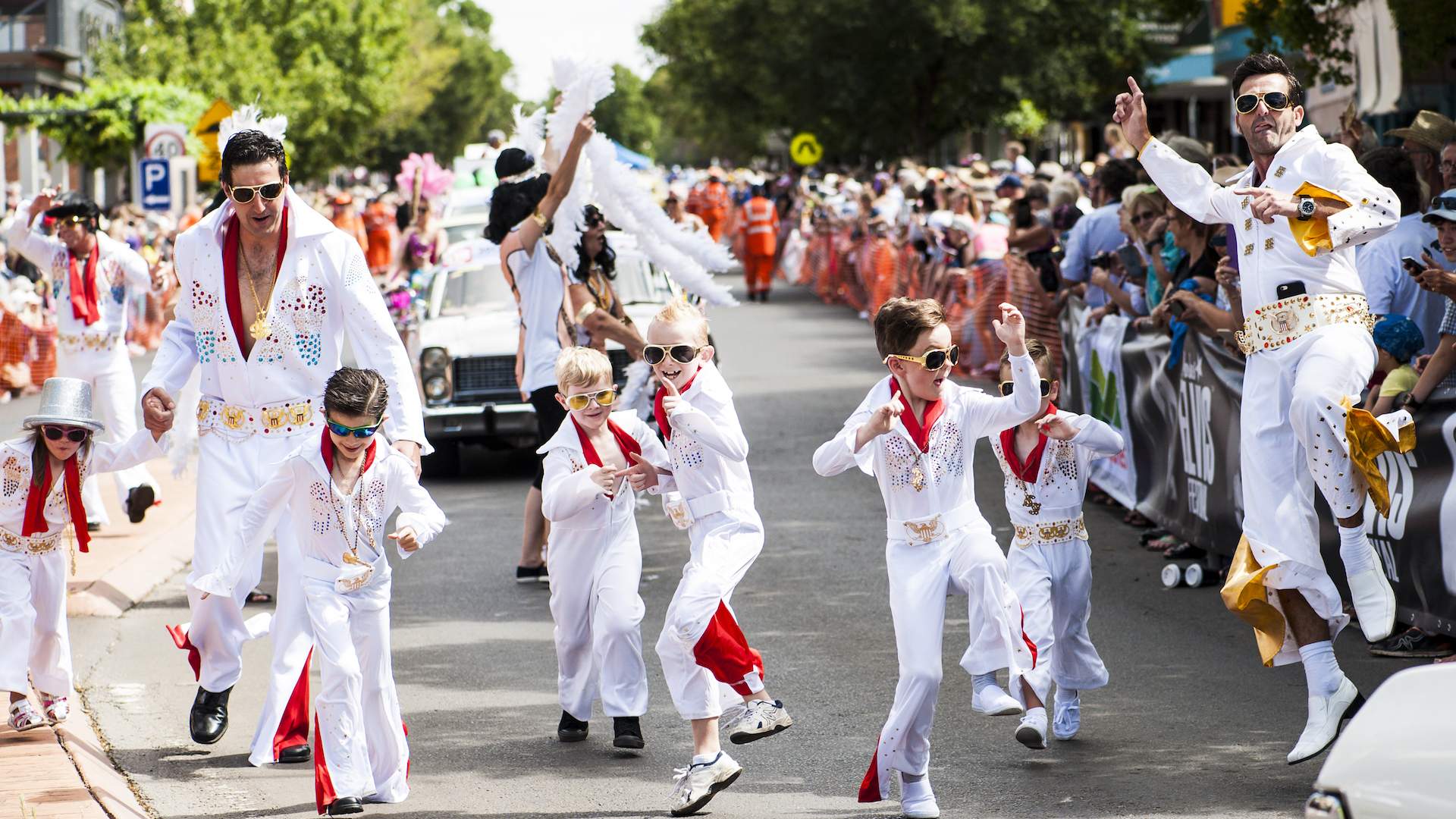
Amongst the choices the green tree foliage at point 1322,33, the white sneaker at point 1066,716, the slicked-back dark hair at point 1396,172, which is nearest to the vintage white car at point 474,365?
the green tree foliage at point 1322,33

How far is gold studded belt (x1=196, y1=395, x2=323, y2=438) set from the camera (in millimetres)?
6434

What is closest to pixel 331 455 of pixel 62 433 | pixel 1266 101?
pixel 62 433

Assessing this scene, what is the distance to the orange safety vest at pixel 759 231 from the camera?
98.0 feet

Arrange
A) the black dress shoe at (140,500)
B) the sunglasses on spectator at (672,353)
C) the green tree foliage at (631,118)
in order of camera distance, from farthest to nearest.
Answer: the green tree foliage at (631,118), the black dress shoe at (140,500), the sunglasses on spectator at (672,353)

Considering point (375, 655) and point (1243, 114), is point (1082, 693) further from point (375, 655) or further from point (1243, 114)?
point (375, 655)

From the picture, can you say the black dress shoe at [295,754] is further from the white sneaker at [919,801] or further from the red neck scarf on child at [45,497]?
the white sneaker at [919,801]

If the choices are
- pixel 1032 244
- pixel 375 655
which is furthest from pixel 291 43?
pixel 375 655

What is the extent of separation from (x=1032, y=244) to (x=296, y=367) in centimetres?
950

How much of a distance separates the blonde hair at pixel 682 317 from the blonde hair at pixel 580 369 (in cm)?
38

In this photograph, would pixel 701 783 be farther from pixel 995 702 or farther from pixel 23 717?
pixel 23 717

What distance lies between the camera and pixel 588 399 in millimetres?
6516

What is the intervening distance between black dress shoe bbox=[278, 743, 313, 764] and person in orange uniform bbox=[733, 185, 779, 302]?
924 inches

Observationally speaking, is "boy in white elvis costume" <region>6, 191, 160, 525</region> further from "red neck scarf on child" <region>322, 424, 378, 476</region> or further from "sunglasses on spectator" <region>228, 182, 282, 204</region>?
"red neck scarf on child" <region>322, 424, 378, 476</region>

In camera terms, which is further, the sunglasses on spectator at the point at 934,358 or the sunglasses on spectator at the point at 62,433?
the sunglasses on spectator at the point at 62,433
